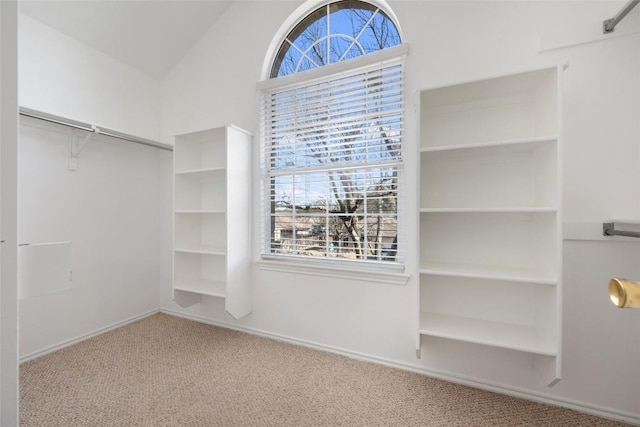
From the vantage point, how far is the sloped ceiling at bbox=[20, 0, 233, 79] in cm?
213

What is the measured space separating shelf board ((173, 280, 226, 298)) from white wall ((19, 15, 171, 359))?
692 mm

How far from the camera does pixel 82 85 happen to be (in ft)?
7.86

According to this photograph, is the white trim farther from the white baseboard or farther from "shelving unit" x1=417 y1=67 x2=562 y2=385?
"shelving unit" x1=417 y1=67 x2=562 y2=385

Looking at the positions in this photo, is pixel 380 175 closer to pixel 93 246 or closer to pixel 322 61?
pixel 322 61

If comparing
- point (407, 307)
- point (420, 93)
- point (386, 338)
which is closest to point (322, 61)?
point (420, 93)

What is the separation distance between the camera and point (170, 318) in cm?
286

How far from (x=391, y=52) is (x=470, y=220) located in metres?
1.27

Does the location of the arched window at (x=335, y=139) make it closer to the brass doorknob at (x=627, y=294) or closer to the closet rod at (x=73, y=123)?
the closet rod at (x=73, y=123)

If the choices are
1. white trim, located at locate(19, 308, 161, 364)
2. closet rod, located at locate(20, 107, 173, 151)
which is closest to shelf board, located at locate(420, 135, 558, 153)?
closet rod, located at locate(20, 107, 173, 151)

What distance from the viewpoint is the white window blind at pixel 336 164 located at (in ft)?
6.72

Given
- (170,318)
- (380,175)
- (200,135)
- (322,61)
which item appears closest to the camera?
(380,175)

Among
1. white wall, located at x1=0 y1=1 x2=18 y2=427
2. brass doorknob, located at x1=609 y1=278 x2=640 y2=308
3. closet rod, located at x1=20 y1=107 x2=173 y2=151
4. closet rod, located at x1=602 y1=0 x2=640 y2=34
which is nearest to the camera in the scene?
white wall, located at x1=0 y1=1 x2=18 y2=427

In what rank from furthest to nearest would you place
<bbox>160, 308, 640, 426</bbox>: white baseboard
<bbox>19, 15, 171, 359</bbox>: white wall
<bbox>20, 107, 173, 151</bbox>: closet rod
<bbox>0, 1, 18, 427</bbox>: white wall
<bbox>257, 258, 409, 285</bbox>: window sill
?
<bbox>19, 15, 171, 359</bbox>: white wall → <bbox>257, 258, 409, 285</bbox>: window sill → <bbox>20, 107, 173, 151</bbox>: closet rod → <bbox>160, 308, 640, 426</bbox>: white baseboard → <bbox>0, 1, 18, 427</bbox>: white wall

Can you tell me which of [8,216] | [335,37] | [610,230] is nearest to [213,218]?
[335,37]
